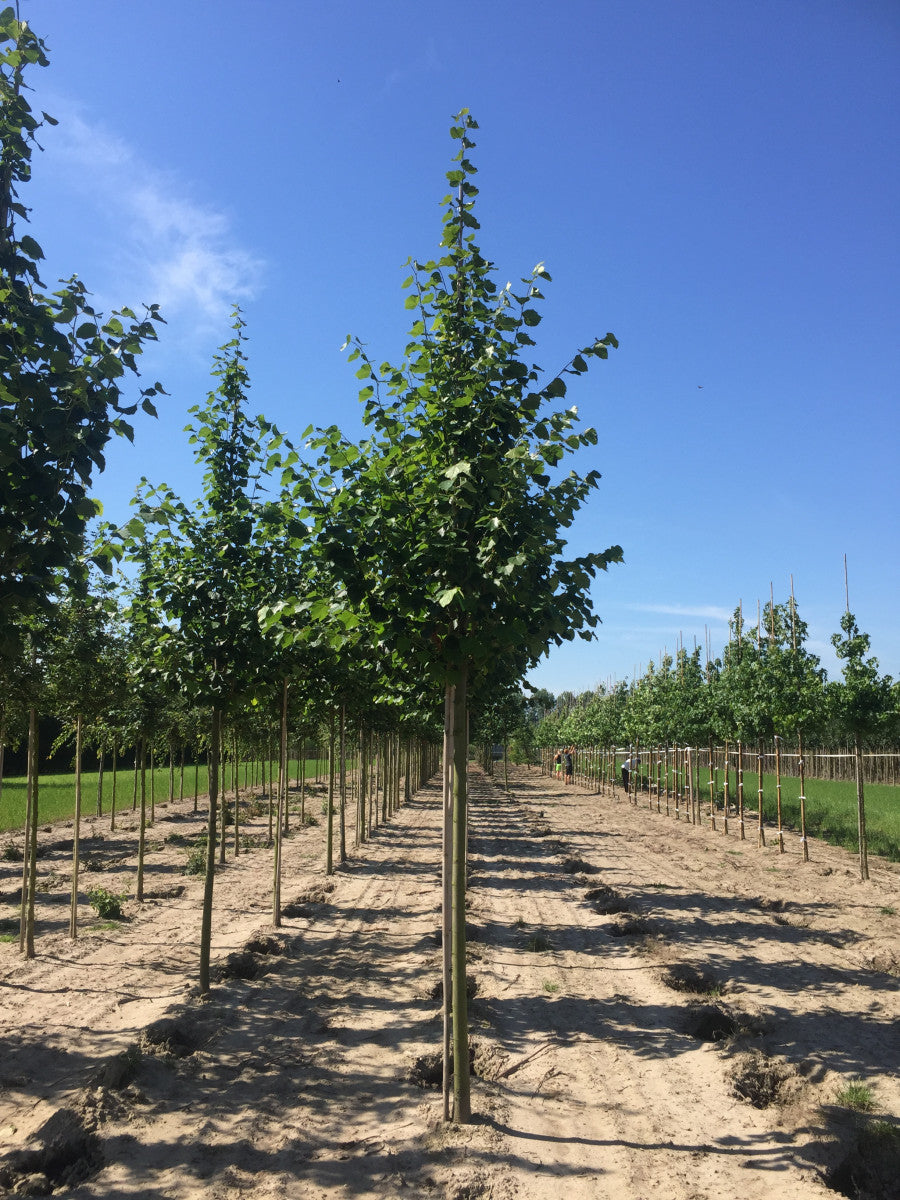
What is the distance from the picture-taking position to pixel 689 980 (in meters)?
9.19

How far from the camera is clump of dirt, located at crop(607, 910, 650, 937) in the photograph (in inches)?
459

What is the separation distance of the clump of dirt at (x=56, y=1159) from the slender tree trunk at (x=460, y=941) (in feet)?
7.83

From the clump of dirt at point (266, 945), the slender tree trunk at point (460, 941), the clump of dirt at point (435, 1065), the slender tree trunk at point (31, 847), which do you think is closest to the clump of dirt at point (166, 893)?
the slender tree trunk at point (31, 847)

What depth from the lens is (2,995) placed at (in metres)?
8.83

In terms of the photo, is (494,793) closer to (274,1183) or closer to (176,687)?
(176,687)

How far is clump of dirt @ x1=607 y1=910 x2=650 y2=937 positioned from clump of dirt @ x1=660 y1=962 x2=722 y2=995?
206 cm

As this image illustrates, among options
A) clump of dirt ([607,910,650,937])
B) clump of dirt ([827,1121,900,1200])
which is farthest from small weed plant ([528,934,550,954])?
clump of dirt ([827,1121,900,1200])

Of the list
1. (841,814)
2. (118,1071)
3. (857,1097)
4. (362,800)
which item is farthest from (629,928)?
(841,814)

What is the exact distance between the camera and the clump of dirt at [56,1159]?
16.3ft

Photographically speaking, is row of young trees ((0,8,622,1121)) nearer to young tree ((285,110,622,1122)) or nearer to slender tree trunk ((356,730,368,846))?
young tree ((285,110,622,1122))

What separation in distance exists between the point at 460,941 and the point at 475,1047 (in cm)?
209

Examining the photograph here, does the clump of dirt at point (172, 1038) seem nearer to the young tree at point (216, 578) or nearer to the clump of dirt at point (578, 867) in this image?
the young tree at point (216, 578)

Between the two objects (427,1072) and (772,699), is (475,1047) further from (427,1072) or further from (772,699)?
(772,699)

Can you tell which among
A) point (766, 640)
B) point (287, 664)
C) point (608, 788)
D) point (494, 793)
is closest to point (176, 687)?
point (287, 664)
